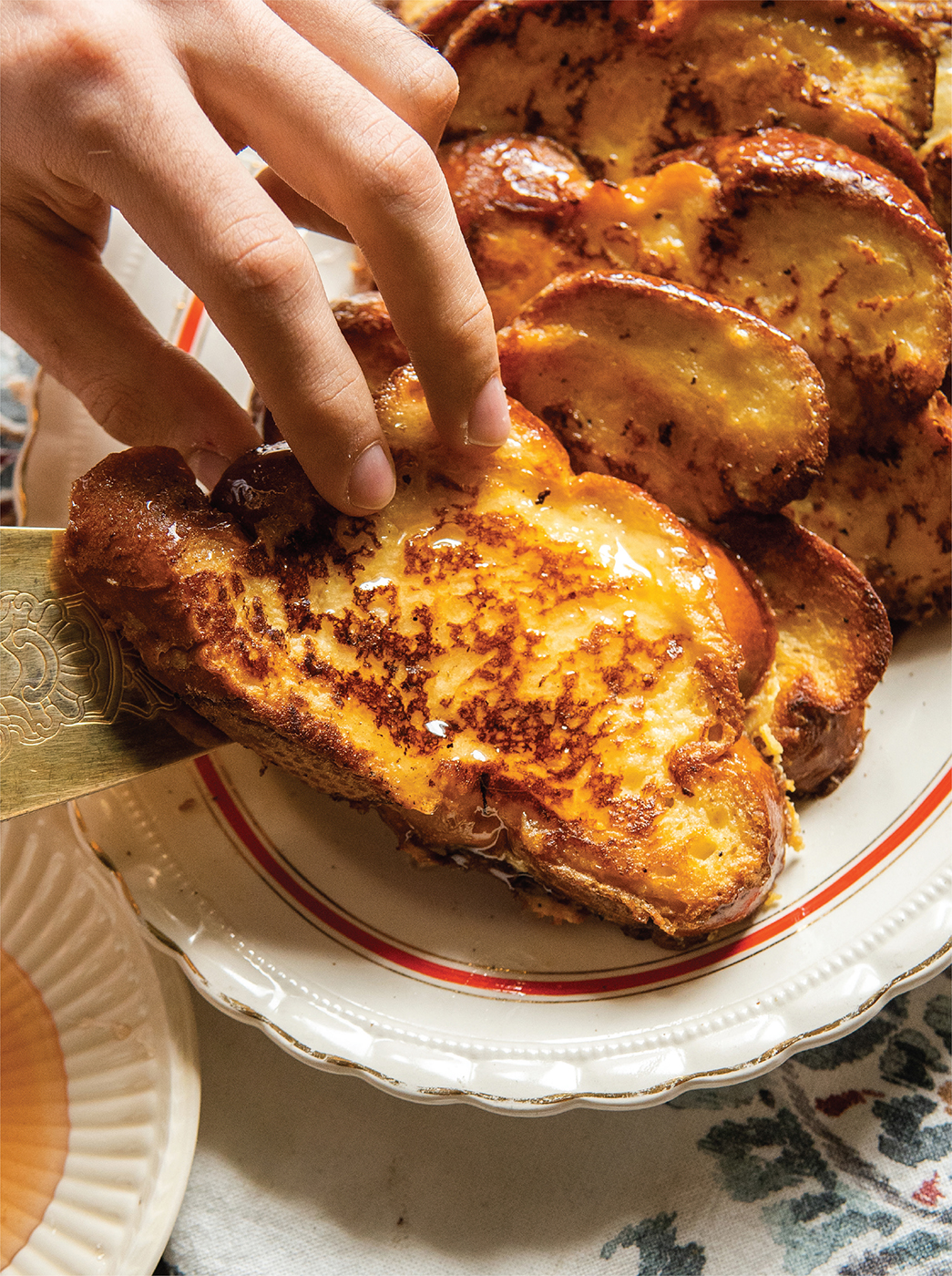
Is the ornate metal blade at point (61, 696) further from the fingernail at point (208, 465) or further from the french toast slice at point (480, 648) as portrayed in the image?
the fingernail at point (208, 465)

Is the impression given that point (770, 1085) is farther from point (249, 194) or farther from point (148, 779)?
point (249, 194)

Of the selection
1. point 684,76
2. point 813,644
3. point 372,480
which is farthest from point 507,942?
point 684,76

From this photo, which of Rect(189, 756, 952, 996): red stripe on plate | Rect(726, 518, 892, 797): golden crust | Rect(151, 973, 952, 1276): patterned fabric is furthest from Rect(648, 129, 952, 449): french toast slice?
Rect(151, 973, 952, 1276): patterned fabric

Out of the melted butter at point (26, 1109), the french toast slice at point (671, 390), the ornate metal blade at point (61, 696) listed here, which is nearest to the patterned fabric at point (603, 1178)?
the melted butter at point (26, 1109)

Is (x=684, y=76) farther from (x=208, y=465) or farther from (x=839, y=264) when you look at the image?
(x=208, y=465)

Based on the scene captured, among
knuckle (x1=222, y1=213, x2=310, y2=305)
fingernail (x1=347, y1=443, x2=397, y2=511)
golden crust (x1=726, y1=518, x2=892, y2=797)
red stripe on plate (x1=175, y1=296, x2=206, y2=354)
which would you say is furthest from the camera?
red stripe on plate (x1=175, y1=296, x2=206, y2=354)

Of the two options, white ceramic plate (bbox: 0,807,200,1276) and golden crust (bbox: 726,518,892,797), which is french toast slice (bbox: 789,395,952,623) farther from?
white ceramic plate (bbox: 0,807,200,1276)
